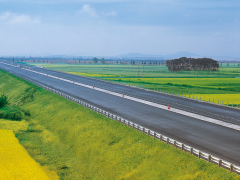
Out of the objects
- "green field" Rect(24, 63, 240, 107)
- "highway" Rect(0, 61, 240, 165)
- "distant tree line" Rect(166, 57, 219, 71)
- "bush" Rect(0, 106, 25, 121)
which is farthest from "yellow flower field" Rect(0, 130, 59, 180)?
"distant tree line" Rect(166, 57, 219, 71)

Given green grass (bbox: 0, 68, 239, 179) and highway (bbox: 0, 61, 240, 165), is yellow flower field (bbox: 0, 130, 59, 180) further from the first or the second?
highway (bbox: 0, 61, 240, 165)

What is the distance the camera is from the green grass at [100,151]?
23.3 m

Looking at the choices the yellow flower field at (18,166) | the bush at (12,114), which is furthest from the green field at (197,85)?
the yellow flower field at (18,166)

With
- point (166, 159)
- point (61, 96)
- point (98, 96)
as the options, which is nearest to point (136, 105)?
point (98, 96)

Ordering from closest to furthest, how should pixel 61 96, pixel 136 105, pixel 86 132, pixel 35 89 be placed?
pixel 86 132 < pixel 136 105 < pixel 61 96 < pixel 35 89

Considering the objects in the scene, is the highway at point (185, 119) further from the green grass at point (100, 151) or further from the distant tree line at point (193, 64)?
the distant tree line at point (193, 64)

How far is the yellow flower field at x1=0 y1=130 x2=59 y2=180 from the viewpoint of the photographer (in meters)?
26.1

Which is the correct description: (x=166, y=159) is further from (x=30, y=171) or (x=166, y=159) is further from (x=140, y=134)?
(x=30, y=171)

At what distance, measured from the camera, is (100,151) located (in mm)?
31531

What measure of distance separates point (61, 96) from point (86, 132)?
71.3 feet

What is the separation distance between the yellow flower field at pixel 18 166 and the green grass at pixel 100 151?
3.47ft

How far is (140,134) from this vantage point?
30453mm

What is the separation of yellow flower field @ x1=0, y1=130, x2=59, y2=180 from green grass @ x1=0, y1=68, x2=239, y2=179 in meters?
Result: 1.06

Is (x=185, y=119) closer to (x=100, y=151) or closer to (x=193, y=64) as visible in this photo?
(x=100, y=151)
